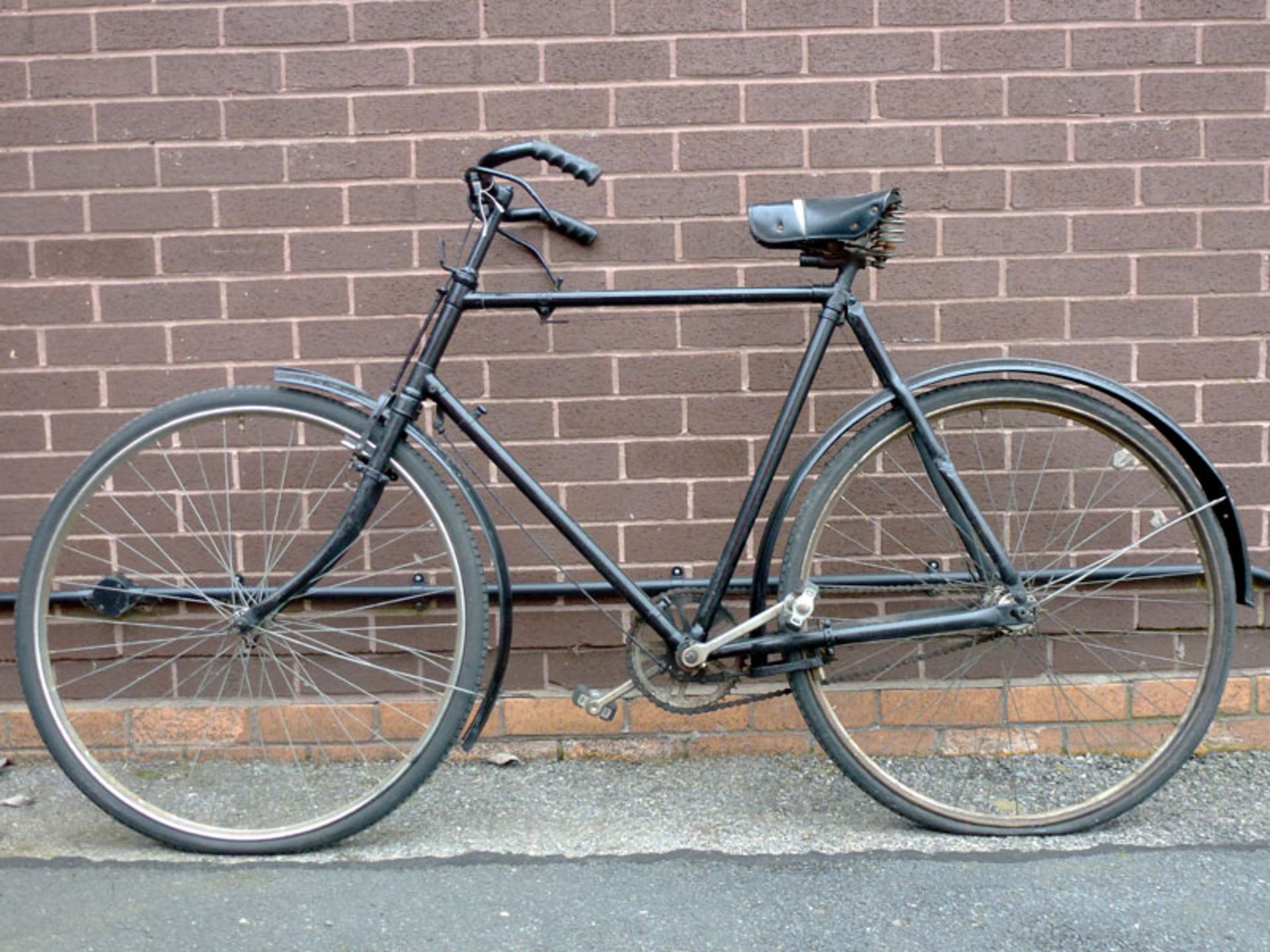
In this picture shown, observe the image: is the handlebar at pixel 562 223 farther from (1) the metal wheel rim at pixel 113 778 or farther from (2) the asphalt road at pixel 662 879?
(2) the asphalt road at pixel 662 879

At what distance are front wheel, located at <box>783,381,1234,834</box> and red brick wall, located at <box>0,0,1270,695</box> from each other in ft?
0.74

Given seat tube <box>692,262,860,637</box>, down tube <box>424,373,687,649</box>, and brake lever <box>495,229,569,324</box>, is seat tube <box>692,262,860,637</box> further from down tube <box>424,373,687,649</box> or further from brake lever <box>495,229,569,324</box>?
brake lever <box>495,229,569,324</box>

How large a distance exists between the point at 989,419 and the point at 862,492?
0.39 m

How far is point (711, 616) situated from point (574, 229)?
0.97 metres

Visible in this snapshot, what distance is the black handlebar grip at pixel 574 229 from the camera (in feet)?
9.60

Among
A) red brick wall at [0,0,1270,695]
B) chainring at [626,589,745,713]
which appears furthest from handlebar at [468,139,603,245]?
chainring at [626,589,745,713]

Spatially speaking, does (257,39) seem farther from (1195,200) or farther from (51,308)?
(1195,200)

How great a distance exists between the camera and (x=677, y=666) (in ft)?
9.38

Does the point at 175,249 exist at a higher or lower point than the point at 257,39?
lower

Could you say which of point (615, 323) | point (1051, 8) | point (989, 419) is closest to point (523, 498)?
point (615, 323)

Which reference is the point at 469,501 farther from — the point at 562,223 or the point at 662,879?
the point at 662,879

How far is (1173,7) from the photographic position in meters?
3.17

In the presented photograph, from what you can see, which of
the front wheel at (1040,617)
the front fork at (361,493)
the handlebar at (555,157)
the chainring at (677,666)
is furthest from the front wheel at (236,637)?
the front wheel at (1040,617)

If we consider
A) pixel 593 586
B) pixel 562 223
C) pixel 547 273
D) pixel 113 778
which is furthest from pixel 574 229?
pixel 113 778
